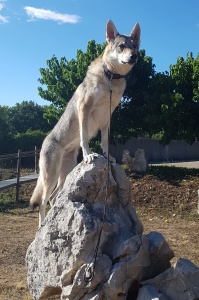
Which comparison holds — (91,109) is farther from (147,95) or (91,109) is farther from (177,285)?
(147,95)

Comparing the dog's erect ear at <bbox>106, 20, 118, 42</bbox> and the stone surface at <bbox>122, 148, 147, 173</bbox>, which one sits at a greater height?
the dog's erect ear at <bbox>106, 20, 118, 42</bbox>

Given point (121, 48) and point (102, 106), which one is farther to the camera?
point (102, 106)

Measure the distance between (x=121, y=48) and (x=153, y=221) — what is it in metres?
8.98

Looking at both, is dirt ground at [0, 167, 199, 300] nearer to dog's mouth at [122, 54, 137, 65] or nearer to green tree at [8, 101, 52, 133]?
dog's mouth at [122, 54, 137, 65]

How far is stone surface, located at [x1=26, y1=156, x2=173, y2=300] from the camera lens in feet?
16.0

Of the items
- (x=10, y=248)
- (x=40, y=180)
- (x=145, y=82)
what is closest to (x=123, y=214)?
(x=40, y=180)

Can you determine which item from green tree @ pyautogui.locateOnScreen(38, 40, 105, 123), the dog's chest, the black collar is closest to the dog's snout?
the black collar

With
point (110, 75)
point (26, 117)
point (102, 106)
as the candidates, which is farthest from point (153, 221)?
point (26, 117)

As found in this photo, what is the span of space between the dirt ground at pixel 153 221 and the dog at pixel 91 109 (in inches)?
60.6

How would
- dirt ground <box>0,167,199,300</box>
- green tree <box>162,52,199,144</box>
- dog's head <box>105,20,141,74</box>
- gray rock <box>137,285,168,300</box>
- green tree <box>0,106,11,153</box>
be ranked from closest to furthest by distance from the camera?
gray rock <box>137,285,168,300</box>, dog's head <box>105,20,141,74</box>, dirt ground <box>0,167,199,300</box>, green tree <box>162,52,199,144</box>, green tree <box>0,106,11,153</box>

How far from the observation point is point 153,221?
13.9 metres

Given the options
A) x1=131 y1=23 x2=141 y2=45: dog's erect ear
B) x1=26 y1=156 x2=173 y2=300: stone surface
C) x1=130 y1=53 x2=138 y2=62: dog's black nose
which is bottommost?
x1=26 y1=156 x2=173 y2=300: stone surface

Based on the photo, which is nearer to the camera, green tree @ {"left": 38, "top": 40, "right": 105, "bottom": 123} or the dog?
the dog

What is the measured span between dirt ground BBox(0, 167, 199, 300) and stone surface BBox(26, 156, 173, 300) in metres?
1.67
